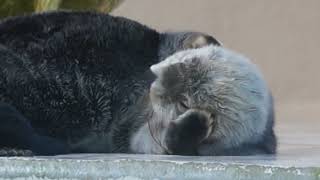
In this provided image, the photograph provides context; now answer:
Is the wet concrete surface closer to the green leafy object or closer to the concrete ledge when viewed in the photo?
the concrete ledge

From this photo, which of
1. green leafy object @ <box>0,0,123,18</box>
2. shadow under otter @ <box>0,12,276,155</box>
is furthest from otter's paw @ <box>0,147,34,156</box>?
green leafy object @ <box>0,0,123,18</box>

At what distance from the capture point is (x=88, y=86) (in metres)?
0.87

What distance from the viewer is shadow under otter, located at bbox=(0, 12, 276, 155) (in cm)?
80

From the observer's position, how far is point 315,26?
370cm

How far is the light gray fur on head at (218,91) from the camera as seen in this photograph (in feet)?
2.49

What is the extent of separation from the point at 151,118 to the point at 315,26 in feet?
9.74

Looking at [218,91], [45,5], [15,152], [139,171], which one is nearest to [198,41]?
[218,91]

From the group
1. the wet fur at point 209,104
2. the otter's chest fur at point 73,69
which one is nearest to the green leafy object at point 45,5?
the otter's chest fur at point 73,69

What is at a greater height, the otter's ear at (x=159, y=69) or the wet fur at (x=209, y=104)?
the otter's ear at (x=159, y=69)

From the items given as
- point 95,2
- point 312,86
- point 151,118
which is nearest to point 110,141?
point 151,118

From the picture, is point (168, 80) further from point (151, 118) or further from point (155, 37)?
point (155, 37)

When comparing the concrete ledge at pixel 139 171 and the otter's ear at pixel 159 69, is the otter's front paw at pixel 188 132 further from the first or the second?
the concrete ledge at pixel 139 171

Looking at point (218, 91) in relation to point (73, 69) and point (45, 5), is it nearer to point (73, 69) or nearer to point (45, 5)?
point (73, 69)

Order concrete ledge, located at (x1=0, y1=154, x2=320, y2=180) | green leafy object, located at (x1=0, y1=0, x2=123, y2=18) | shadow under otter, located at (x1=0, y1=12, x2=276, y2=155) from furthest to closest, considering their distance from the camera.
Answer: green leafy object, located at (x1=0, y1=0, x2=123, y2=18)
shadow under otter, located at (x1=0, y1=12, x2=276, y2=155)
concrete ledge, located at (x1=0, y1=154, x2=320, y2=180)
